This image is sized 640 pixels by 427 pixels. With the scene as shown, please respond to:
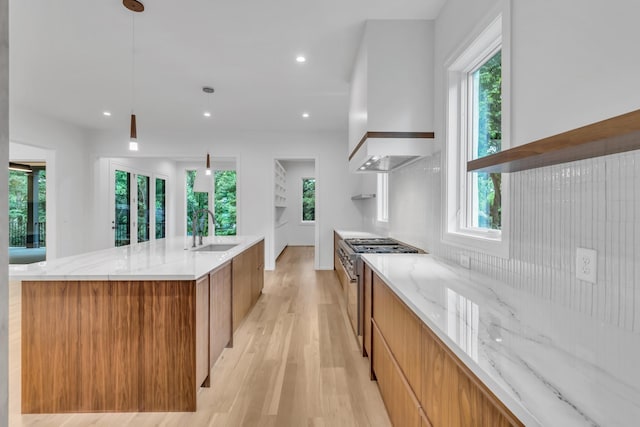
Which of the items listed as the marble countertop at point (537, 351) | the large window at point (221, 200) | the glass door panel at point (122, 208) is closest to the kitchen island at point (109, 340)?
the marble countertop at point (537, 351)

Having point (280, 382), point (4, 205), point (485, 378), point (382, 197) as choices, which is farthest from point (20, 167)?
point (485, 378)

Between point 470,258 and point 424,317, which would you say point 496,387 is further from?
point 470,258

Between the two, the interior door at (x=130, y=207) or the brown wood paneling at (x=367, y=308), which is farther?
the interior door at (x=130, y=207)

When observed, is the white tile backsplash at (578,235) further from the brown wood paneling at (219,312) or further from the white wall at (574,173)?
the brown wood paneling at (219,312)

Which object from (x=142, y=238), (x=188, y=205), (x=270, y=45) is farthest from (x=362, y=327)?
(x=188, y=205)

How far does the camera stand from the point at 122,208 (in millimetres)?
7043

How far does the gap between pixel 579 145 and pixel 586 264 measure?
0.48 metres

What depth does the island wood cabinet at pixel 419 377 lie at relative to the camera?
0.84 m

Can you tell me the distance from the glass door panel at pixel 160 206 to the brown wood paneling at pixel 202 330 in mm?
7131

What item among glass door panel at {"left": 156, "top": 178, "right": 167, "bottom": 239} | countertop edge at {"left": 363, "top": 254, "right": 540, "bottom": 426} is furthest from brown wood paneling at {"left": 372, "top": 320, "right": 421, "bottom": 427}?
glass door panel at {"left": 156, "top": 178, "right": 167, "bottom": 239}

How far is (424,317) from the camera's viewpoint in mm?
1157

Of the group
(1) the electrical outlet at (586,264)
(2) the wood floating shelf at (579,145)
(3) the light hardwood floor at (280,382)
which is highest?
(2) the wood floating shelf at (579,145)

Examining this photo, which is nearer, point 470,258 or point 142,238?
point 470,258

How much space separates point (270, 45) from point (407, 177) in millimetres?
1787
